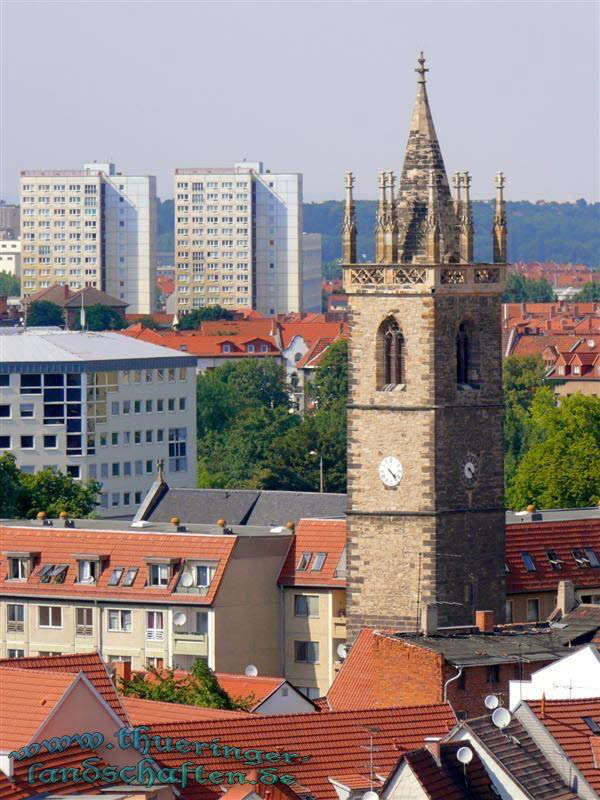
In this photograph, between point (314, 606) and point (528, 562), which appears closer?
point (528, 562)

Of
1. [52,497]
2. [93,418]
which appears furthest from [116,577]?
[93,418]

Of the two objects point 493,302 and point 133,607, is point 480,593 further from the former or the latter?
point 133,607

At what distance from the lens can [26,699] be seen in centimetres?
5322

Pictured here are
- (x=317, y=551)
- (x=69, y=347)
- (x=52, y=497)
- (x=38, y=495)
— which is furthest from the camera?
(x=69, y=347)

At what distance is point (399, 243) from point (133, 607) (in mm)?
13872

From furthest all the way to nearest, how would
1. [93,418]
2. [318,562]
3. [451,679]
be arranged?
1. [93,418]
2. [318,562]
3. [451,679]

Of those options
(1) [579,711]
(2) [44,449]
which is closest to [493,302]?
(1) [579,711]

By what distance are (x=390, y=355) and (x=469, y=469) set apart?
298cm

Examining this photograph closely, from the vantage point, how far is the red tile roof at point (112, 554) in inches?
3324

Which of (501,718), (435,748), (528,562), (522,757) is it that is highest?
(501,718)

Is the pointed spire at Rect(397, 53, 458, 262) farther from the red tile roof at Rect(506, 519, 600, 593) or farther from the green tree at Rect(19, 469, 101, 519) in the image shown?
the green tree at Rect(19, 469, 101, 519)

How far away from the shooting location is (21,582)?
3430 inches

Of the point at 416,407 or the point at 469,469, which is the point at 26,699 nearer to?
the point at 416,407

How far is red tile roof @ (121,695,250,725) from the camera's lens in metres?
59.0
